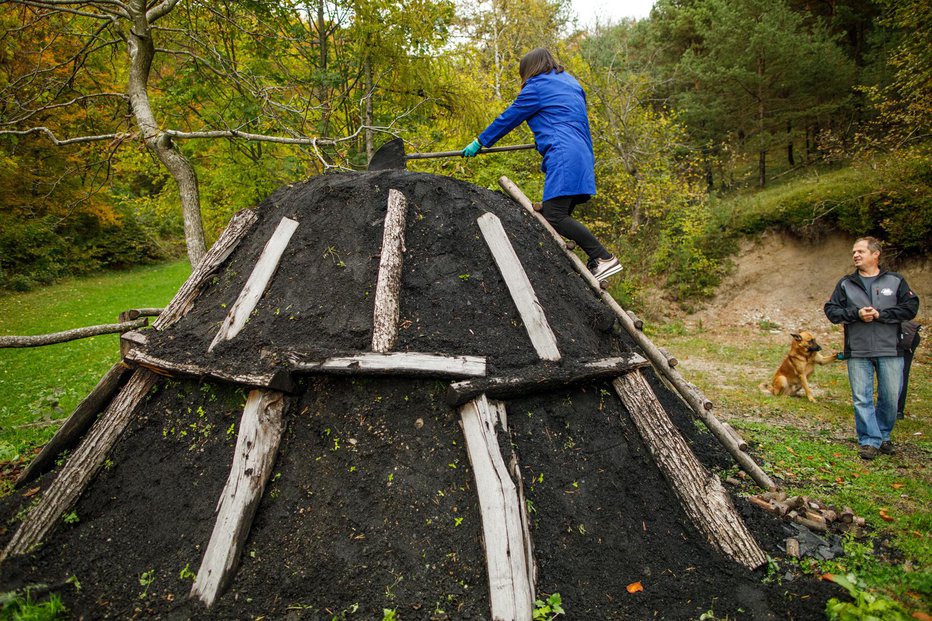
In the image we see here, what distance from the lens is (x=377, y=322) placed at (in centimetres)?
318

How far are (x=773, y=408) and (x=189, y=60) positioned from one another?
10.2 metres

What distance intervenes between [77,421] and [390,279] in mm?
3008

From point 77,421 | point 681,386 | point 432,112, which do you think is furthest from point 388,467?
point 432,112

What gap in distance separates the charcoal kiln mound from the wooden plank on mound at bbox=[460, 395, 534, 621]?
0.04 ft

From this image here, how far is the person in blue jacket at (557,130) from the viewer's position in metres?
4.23

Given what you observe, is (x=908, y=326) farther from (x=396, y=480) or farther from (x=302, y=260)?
(x=302, y=260)

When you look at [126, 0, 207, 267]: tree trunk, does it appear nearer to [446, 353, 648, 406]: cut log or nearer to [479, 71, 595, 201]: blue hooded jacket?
[479, 71, 595, 201]: blue hooded jacket

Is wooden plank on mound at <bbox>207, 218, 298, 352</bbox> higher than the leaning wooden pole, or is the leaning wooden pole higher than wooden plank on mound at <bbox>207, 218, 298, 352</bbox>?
wooden plank on mound at <bbox>207, 218, 298, 352</bbox>

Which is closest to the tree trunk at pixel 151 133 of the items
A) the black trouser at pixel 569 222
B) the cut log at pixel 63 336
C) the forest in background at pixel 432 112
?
the forest in background at pixel 432 112

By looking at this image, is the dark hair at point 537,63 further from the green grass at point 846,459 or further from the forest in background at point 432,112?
the green grass at point 846,459

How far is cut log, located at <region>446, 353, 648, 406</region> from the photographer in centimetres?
292

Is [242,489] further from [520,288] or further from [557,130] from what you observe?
[557,130]

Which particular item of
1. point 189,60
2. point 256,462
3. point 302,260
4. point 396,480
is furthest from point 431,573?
point 189,60

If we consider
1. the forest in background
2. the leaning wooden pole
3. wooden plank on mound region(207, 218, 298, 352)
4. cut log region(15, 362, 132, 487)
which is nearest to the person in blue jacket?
the leaning wooden pole
